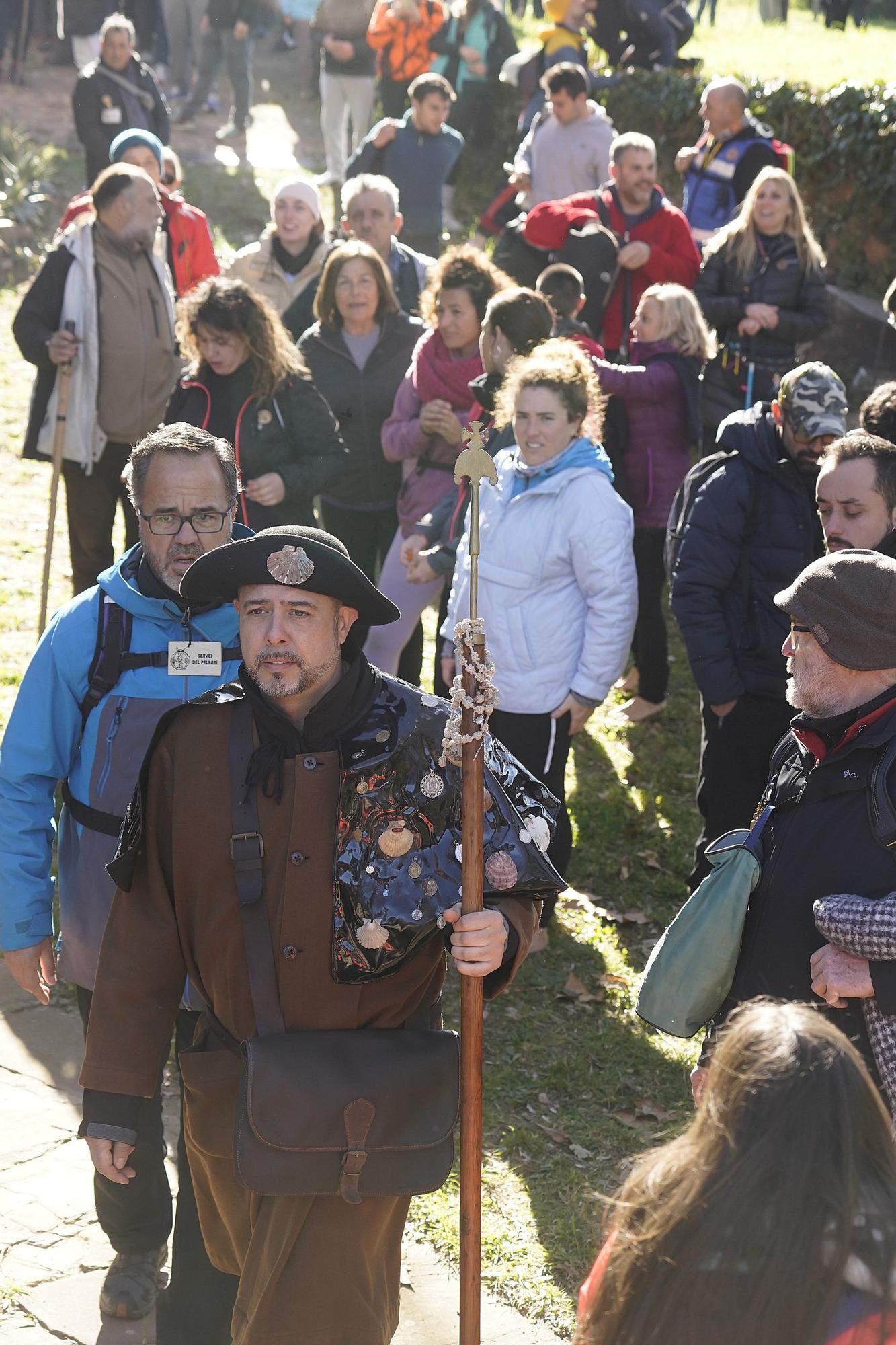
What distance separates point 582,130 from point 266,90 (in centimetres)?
1053

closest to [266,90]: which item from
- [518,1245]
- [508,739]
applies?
[508,739]

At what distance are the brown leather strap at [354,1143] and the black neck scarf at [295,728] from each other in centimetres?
64

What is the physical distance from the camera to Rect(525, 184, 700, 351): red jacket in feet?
28.9

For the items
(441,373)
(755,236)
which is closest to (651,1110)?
(441,373)

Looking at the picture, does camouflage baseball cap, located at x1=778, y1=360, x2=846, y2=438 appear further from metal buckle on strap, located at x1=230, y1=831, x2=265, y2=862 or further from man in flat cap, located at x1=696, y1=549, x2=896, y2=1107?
metal buckle on strap, located at x1=230, y1=831, x2=265, y2=862

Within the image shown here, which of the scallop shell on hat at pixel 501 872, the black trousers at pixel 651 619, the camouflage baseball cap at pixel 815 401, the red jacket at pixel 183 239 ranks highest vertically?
the red jacket at pixel 183 239

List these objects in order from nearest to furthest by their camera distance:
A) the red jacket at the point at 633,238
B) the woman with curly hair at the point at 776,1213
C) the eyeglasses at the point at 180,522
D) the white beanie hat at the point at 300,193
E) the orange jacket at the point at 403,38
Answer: the woman with curly hair at the point at 776,1213 < the eyeglasses at the point at 180,522 < the white beanie hat at the point at 300,193 < the red jacket at the point at 633,238 < the orange jacket at the point at 403,38

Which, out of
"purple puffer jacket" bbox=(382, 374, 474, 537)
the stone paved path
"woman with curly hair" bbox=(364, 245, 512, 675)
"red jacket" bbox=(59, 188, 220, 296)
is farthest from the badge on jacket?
"red jacket" bbox=(59, 188, 220, 296)

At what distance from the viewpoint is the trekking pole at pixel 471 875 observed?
3004 millimetres

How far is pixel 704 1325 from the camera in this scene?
1887 mm

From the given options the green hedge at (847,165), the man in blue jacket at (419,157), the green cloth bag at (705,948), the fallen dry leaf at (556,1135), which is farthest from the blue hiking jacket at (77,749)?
the green hedge at (847,165)

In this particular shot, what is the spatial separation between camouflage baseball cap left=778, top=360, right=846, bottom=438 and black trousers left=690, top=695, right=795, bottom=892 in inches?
38.6

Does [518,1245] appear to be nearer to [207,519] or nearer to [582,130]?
[207,519]

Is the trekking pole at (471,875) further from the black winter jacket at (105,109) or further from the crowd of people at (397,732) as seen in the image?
the black winter jacket at (105,109)
